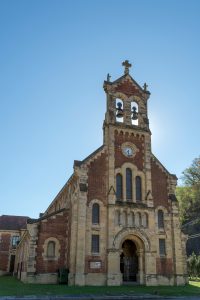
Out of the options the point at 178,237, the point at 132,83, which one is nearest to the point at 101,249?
the point at 178,237

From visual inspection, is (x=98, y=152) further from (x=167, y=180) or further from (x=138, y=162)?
(x=167, y=180)

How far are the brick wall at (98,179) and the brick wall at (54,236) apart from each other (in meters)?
3.43

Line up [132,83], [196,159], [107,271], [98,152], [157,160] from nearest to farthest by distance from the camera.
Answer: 1. [107,271]
2. [98,152]
3. [157,160]
4. [132,83]
5. [196,159]

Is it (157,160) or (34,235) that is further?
(157,160)

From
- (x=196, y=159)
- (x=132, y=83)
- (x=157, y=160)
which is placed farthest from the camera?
(x=196, y=159)

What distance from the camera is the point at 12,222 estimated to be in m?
58.5

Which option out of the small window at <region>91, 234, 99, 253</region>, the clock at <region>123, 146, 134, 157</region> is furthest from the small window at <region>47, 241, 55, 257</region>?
the clock at <region>123, 146, 134, 157</region>

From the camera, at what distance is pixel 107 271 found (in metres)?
26.1

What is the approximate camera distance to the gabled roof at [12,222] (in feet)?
185

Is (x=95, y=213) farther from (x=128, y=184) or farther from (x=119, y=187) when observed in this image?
(x=128, y=184)

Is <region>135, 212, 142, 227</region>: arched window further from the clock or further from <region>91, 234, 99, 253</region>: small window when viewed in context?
the clock

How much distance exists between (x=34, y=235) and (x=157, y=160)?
582 inches

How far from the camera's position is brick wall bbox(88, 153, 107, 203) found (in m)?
28.4

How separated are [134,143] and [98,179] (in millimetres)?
5969
